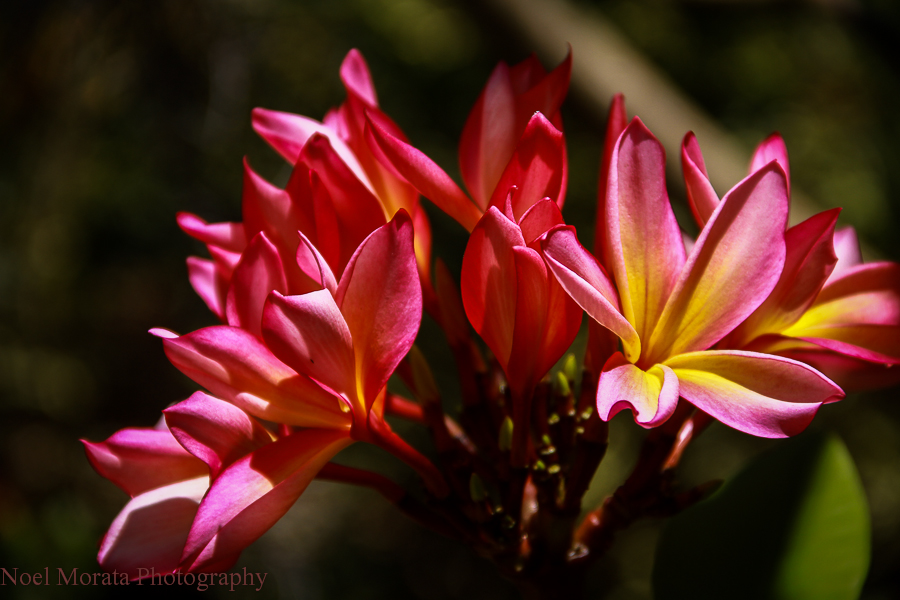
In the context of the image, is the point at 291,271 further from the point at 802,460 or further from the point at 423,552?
the point at 423,552

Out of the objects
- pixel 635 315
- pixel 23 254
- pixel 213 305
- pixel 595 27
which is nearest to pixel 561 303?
pixel 635 315

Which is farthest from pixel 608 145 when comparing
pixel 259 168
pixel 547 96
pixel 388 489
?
pixel 259 168

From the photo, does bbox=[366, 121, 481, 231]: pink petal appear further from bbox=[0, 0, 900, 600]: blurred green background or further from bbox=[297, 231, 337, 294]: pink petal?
bbox=[0, 0, 900, 600]: blurred green background

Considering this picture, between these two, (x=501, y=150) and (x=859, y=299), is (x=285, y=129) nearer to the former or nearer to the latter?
(x=501, y=150)

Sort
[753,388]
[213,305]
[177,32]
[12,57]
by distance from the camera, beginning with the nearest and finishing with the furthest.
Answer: [753,388] < [213,305] < [12,57] < [177,32]

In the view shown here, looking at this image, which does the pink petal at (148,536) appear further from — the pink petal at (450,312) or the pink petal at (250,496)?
the pink petal at (450,312)

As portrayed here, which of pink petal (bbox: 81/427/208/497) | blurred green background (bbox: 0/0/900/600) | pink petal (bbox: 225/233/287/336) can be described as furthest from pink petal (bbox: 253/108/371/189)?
blurred green background (bbox: 0/0/900/600)
